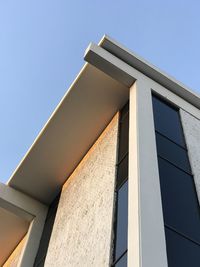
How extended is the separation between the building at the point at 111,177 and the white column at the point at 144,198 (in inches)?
0.9

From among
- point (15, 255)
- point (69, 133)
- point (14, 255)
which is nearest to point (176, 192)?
point (69, 133)

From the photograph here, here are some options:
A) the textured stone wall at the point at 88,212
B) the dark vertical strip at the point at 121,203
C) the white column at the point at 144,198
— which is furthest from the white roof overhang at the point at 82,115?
the white column at the point at 144,198

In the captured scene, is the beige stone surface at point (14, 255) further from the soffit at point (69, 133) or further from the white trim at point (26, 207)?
the soffit at point (69, 133)

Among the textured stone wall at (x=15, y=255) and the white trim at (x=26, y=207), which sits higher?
the white trim at (x=26, y=207)

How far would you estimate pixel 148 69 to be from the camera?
12594mm

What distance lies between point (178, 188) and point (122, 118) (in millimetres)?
4407

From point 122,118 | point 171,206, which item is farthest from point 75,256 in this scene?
point 122,118

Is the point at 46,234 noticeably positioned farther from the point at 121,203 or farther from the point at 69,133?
the point at 121,203

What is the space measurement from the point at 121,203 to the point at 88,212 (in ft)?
6.69

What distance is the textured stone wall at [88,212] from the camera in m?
8.93

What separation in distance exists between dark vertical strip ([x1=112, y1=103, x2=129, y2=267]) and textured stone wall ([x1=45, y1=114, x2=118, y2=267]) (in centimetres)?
20

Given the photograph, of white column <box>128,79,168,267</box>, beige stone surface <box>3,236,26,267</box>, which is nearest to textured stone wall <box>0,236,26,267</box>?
beige stone surface <box>3,236,26,267</box>

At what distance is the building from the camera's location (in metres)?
7.51

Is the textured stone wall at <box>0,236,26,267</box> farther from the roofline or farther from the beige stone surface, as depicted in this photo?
the roofline
